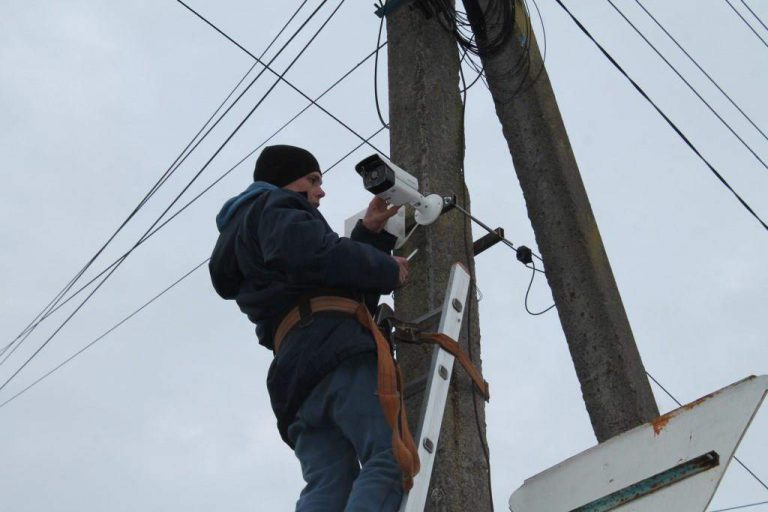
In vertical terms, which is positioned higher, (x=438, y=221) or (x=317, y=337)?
(x=438, y=221)

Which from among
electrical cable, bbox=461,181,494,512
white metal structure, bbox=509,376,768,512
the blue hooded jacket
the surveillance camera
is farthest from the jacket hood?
white metal structure, bbox=509,376,768,512

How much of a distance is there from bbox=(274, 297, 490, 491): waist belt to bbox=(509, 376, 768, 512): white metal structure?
405mm

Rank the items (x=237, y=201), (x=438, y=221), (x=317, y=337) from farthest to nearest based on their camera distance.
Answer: (x=438, y=221)
(x=237, y=201)
(x=317, y=337)

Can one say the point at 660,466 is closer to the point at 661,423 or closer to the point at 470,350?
the point at 661,423

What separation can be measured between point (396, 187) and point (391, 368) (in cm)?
77

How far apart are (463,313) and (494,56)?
2.23 m

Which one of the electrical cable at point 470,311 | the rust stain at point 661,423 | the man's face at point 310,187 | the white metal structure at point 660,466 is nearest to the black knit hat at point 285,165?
the man's face at point 310,187

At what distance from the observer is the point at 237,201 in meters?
3.32

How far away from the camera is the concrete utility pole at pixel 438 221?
10.1 feet

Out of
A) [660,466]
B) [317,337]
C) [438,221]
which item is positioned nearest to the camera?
[660,466]

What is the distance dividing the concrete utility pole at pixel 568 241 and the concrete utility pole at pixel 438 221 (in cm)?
85

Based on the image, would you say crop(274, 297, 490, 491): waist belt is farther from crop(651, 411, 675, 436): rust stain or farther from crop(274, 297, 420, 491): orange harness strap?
crop(651, 411, 675, 436): rust stain

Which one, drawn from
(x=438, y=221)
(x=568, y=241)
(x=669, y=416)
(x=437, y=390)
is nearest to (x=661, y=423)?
(x=669, y=416)

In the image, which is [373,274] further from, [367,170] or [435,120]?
[435,120]
